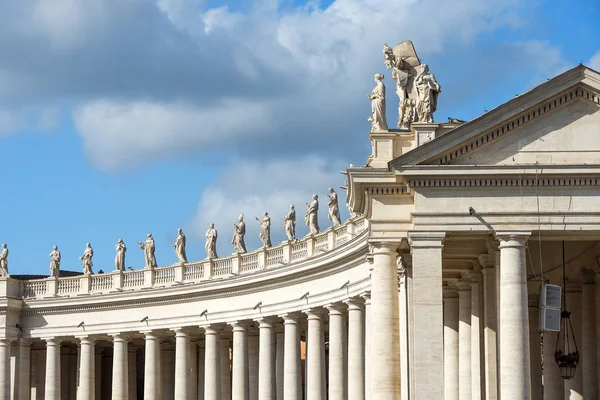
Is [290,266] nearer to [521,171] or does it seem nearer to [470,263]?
[470,263]

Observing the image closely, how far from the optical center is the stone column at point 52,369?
162m

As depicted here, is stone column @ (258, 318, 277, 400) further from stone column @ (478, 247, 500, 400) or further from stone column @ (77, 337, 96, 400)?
stone column @ (478, 247, 500, 400)

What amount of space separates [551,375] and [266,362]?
119ft

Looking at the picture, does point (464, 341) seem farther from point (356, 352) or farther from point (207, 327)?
point (207, 327)

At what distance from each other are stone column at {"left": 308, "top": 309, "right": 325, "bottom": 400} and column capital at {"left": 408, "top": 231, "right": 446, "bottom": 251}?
4431cm

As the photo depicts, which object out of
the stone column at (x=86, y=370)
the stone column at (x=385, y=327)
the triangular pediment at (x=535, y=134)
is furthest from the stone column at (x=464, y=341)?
the stone column at (x=86, y=370)

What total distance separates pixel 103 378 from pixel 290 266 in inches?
2086

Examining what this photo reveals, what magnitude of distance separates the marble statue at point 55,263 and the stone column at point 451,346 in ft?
230

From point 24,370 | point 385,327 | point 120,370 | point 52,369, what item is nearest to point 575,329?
point 385,327

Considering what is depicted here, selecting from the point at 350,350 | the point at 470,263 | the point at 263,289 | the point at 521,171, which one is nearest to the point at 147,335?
the point at 263,289

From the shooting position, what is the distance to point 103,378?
18175cm

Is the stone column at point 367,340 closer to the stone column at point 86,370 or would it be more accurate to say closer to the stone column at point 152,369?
the stone column at point 152,369

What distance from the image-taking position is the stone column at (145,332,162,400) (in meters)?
155

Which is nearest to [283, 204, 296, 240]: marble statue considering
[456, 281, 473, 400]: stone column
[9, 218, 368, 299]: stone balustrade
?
[9, 218, 368, 299]: stone balustrade
